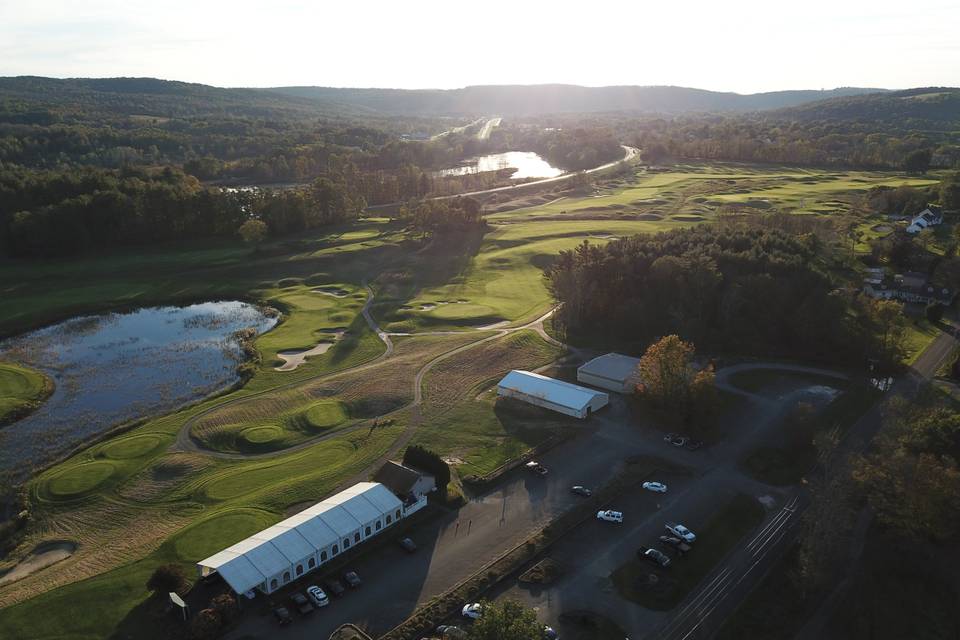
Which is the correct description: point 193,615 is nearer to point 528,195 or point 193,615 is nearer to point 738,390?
point 738,390

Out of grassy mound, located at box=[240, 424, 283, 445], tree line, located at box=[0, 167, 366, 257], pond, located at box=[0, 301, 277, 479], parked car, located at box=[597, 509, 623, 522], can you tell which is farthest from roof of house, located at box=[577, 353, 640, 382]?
tree line, located at box=[0, 167, 366, 257]

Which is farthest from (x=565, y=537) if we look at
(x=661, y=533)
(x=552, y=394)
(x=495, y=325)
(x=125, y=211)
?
(x=125, y=211)

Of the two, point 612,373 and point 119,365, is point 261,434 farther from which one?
point 612,373

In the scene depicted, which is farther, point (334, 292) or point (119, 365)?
point (334, 292)

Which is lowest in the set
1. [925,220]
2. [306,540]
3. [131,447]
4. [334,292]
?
[334,292]

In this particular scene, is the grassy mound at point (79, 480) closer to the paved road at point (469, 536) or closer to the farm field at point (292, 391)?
the farm field at point (292, 391)

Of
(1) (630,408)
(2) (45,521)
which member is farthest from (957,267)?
(2) (45,521)
